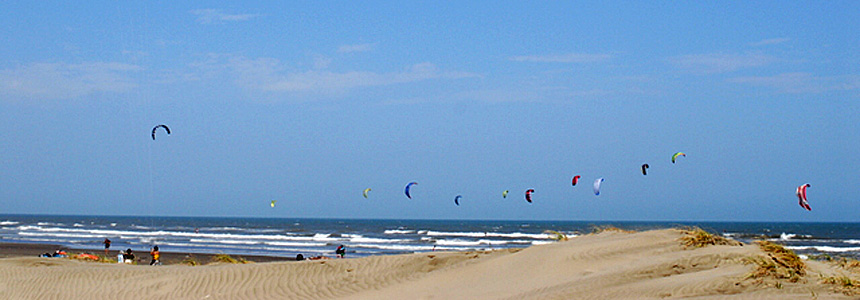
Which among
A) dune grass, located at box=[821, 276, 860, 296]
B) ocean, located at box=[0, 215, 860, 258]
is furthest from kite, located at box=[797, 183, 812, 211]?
dune grass, located at box=[821, 276, 860, 296]

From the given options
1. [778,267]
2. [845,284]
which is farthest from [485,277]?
[845,284]

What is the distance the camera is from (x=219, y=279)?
1110 cm

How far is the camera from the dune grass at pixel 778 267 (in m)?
6.47

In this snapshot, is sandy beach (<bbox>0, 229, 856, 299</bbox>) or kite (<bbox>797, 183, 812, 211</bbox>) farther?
kite (<bbox>797, 183, 812, 211</bbox>)

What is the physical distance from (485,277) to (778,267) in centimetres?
359

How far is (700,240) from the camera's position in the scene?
9219 millimetres

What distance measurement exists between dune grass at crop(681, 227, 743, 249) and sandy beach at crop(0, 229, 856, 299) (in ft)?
0.43

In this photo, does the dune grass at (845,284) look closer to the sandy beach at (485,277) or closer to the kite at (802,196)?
the sandy beach at (485,277)

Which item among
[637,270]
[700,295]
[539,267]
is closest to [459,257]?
[539,267]

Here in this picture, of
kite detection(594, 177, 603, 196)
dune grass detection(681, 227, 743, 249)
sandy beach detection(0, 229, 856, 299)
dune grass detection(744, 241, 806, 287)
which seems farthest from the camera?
kite detection(594, 177, 603, 196)

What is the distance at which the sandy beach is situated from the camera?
22.1 feet

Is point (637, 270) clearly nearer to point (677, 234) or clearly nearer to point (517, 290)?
point (517, 290)

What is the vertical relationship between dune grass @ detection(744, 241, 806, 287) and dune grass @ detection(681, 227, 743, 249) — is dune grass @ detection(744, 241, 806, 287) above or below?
below

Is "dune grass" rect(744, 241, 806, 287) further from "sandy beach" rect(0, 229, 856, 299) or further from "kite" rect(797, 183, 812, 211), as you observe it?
"kite" rect(797, 183, 812, 211)
